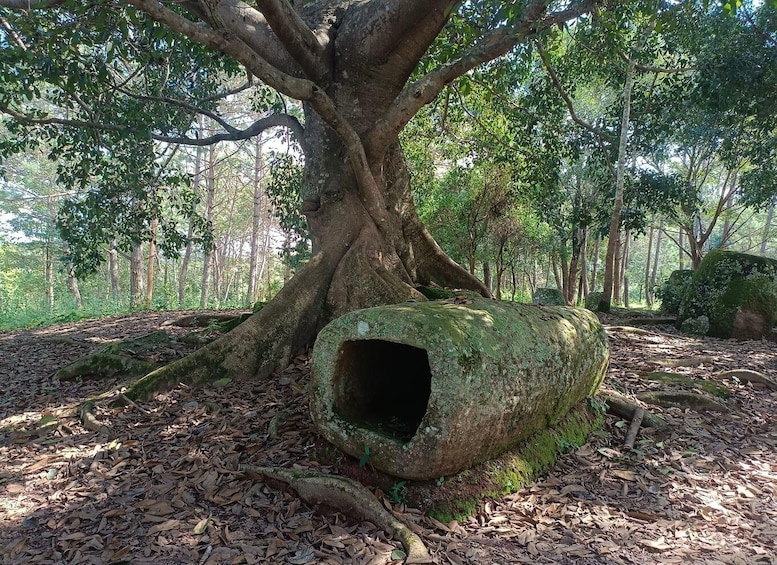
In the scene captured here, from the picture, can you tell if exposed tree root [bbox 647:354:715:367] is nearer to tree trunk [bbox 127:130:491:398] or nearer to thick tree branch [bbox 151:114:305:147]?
tree trunk [bbox 127:130:491:398]

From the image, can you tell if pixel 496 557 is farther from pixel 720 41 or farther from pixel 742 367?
pixel 720 41

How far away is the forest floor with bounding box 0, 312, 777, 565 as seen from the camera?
2.95 meters

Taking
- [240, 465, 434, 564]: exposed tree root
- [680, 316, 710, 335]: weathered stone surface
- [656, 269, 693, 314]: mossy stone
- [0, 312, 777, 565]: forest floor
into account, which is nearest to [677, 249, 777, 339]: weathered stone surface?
[680, 316, 710, 335]: weathered stone surface

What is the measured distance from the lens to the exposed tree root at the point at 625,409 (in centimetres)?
472

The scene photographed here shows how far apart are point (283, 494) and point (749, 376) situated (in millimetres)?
5744

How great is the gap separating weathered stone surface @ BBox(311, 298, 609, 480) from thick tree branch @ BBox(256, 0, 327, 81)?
339 cm

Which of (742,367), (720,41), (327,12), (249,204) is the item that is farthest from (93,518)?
(249,204)

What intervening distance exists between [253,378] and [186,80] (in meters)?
6.33

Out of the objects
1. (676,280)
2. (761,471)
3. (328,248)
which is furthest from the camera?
(676,280)

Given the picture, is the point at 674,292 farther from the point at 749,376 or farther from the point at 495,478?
the point at 495,478

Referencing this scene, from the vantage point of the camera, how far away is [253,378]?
5.13 m

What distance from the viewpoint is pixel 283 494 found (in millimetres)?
3443

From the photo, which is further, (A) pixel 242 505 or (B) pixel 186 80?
(B) pixel 186 80

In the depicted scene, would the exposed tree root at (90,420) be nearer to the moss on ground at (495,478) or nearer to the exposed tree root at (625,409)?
the moss on ground at (495,478)
